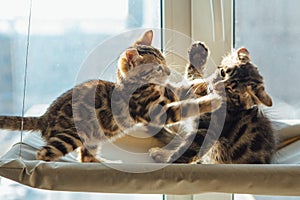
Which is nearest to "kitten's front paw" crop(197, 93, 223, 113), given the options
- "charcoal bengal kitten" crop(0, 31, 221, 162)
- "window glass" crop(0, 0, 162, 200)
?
"charcoal bengal kitten" crop(0, 31, 221, 162)

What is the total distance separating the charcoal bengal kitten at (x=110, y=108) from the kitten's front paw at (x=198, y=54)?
3.1 inches

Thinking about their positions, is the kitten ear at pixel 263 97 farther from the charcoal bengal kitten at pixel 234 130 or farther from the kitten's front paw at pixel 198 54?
the kitten's front paw at pixel 198 54

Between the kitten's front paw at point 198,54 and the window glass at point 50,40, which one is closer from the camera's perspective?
the kitten's front paw at point 198,54

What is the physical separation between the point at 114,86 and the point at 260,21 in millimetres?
519

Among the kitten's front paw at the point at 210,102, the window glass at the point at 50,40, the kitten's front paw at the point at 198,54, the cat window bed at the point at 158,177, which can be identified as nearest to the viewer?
the cat window bed at the point at 158,177

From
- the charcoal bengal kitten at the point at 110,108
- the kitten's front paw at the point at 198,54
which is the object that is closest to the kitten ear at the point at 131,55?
the charcoal bengal kitten at the point at 110,108

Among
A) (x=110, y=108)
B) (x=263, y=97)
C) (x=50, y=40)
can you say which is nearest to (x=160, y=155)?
(x=110, y=108)

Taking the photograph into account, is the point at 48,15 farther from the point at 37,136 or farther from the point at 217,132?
the point at 217,132

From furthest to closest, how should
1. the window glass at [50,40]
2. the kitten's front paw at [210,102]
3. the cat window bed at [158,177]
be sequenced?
the window glass at [50,40], the kitten's front paw at [210,102], the cat window bed at [158,177]

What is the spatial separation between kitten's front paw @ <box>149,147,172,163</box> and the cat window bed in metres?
0.17

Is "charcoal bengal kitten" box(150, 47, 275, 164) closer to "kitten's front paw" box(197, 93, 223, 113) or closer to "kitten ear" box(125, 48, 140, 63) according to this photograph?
"kitten's front paw" box(197, 93, 223, 113)

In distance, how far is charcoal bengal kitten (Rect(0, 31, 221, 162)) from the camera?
1.01m

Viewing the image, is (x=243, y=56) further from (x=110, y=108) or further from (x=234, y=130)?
(x=110, y=108)

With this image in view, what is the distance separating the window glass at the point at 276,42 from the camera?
1317 mm
